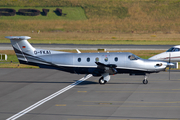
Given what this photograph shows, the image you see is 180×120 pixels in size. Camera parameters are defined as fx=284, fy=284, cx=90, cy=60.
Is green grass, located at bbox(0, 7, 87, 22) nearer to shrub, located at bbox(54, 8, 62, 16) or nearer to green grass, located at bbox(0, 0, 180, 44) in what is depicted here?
green grass, located at bbox(0, 0, 180, 44)

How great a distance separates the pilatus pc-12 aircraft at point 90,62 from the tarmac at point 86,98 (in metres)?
1.28

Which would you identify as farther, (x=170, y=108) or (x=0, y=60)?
(x=0, y=60)

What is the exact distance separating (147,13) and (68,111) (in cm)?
9389

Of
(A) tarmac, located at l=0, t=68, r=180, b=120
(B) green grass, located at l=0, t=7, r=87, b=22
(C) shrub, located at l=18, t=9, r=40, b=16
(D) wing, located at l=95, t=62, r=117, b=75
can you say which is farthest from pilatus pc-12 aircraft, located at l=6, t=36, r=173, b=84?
(C) shrub, located at l=18, t=9, r=40, b=16

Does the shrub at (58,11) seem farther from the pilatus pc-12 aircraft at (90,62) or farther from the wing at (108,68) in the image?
the wing at (108,68)

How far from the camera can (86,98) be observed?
2116cm

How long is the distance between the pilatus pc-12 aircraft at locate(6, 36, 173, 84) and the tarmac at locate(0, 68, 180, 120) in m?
1.28

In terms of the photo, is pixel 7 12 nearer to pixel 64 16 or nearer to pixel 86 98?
pixel 64 16

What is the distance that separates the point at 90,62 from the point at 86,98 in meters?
5.66

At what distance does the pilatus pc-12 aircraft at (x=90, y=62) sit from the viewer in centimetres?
2569

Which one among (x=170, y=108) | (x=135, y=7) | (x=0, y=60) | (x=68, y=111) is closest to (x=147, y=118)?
(x=170, y=108)

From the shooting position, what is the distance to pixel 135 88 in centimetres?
2441

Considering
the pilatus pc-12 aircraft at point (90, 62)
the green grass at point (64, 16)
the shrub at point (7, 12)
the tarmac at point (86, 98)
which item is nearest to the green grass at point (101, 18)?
the green grass at point (64, 16)

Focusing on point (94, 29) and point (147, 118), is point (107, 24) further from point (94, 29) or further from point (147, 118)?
point (147, 118)
